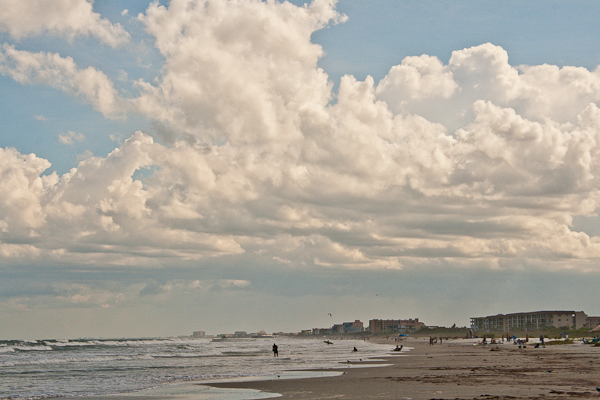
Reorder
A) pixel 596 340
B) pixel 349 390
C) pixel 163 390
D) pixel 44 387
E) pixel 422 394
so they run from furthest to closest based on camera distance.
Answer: pixel 596 340
pixel 44 387
pixel 163 390
pixel 349 390
pixel 422 394

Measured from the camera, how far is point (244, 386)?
35000 millimetres

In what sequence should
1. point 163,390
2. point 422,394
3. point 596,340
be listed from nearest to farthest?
point 422,394 → point 163,390 → point 596,340

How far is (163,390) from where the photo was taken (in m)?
33.3

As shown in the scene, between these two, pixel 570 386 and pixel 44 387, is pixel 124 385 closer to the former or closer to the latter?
pixel 44 387

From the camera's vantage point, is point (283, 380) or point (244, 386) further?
point (283, 380)

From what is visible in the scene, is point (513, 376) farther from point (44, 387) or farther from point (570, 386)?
point (44, 387)

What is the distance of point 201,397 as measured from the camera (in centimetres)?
2873

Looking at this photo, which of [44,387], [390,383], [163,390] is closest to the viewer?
[390,383]

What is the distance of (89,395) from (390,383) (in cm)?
1699

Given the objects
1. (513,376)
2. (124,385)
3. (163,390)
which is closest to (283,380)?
(163,390)

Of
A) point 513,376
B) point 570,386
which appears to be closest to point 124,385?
point 513,376

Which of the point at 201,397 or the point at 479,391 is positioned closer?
the point at 479,391

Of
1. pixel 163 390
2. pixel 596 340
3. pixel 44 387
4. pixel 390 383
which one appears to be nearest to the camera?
pixel 390 383

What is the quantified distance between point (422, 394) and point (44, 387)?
86.0ft
